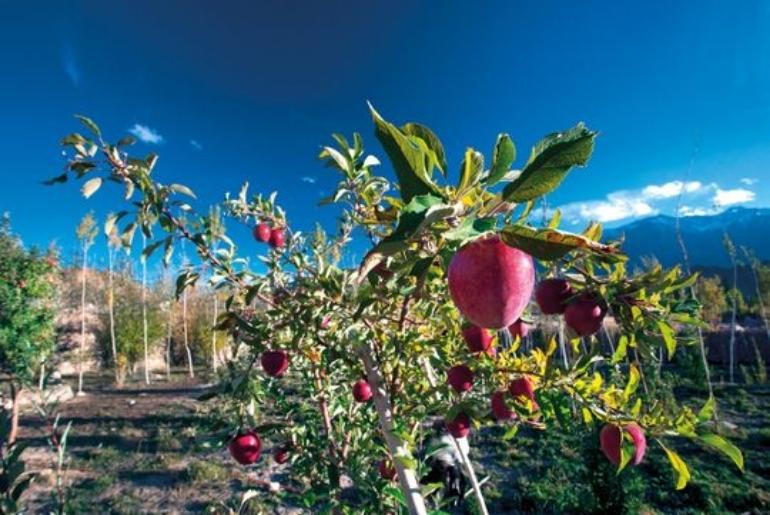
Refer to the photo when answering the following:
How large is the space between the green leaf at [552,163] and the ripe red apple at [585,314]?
359mm

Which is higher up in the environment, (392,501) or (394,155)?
(394,155)

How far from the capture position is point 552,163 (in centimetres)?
47

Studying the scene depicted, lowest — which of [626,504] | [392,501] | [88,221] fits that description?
[626,504]

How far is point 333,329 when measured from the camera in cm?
148

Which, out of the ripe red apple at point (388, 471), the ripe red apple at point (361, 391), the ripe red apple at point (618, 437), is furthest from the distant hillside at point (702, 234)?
the ripe red apple at point (618, 437)

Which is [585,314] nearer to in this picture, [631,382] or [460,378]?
[631,382]

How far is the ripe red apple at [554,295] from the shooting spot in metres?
0.80

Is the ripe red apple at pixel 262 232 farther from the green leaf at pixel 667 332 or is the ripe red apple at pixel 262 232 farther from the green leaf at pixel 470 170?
the green leaf at pixel 667 332

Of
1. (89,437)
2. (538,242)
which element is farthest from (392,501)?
(89,437)

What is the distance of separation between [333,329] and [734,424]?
1068 centimetres

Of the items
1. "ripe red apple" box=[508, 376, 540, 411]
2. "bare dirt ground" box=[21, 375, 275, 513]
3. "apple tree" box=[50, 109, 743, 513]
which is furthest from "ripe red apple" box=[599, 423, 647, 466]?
"bare dirt ground" box=[21, 375, 275, 513]

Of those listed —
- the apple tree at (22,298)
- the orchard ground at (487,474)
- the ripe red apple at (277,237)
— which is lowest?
the orchard ground at (487,474)

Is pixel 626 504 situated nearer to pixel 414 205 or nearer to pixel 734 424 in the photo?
pixel 734 424

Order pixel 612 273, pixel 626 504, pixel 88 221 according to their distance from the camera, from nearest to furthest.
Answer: pixel 612 273 → pixel 626 504 → pixel 88 221
